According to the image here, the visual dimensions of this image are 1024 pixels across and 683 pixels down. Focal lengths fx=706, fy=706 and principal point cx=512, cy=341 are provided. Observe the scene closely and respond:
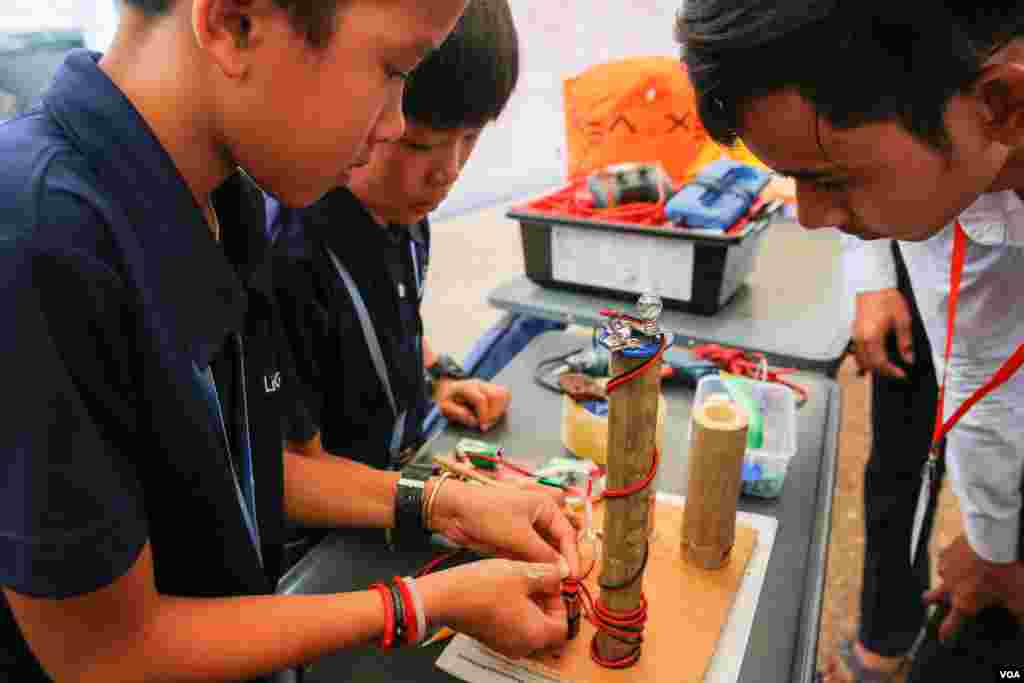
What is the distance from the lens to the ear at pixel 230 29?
0.49m

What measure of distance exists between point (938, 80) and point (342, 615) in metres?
0.70

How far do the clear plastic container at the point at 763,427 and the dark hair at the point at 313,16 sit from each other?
1.97 ft

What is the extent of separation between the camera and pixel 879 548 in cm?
156

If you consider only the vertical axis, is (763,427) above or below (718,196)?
below

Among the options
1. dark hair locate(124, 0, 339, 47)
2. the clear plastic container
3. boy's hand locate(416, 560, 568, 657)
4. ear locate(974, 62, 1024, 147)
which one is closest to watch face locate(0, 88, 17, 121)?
dark hair locate(124, 0, 339, 47)

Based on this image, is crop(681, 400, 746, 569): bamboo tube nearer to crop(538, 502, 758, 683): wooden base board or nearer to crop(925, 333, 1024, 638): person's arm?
crop(538, 502, 758, 683): wooden base board

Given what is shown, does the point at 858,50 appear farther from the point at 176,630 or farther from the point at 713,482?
the point at 176,630

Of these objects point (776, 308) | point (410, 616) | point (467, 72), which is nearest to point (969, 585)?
point (776, 308)

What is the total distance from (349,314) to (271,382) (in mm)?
263

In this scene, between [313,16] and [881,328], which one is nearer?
[313,16]

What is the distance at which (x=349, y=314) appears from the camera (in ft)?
3.28

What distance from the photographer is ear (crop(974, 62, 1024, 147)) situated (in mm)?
576

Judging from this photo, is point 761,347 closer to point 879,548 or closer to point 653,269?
point 653,269

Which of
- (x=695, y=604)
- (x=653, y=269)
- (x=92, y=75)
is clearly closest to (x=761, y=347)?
(x=653, y=269)
